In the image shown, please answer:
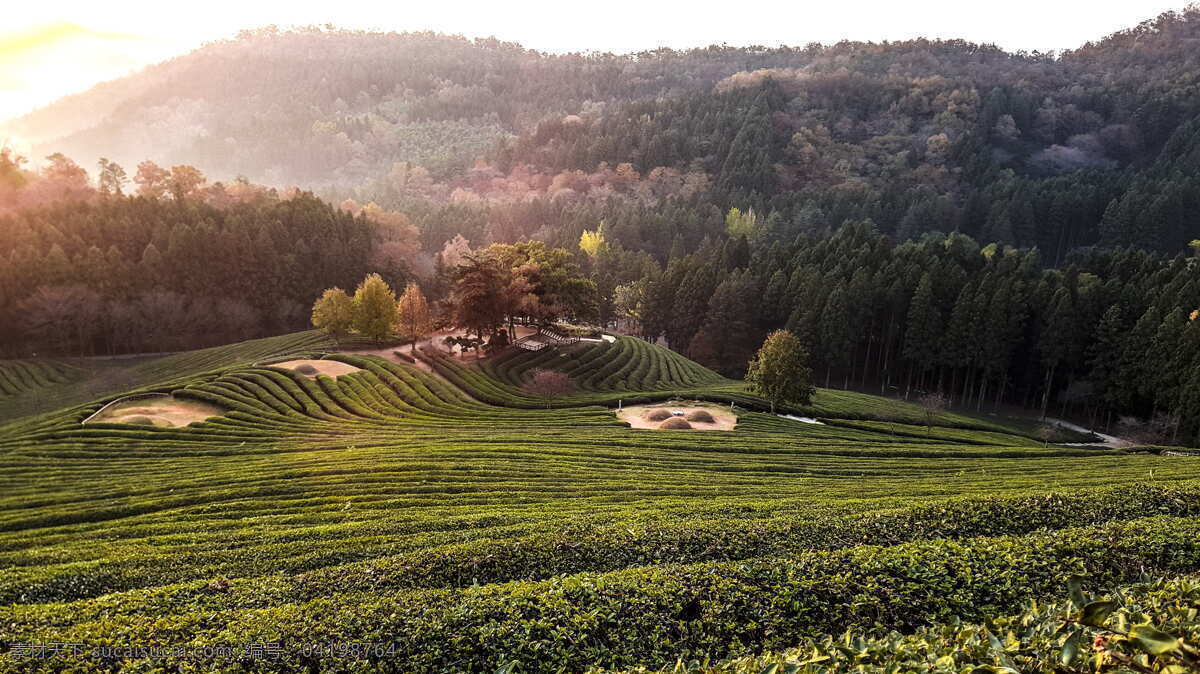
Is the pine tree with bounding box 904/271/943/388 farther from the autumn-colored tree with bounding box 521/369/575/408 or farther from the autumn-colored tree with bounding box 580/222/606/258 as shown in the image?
the autumn-colored tree with bounding box 580/222/606/258

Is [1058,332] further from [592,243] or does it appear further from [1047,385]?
[592,243]

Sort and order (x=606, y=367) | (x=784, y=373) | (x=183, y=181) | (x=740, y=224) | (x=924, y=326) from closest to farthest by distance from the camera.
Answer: (x=784, y=373) < (x=606, y=367) < (x=924, y=326) < (x=183, y=181) < (x=740, y=224)

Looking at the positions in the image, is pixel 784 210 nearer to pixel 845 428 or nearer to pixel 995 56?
pixel 845 428

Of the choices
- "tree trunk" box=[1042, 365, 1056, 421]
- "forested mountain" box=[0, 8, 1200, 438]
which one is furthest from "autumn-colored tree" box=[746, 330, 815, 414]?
"tree trunk" box=[1042, 365, 1056, 421]

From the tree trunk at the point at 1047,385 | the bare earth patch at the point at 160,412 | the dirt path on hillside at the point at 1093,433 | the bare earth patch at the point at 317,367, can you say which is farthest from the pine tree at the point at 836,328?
the bare earth patch at the point at 160,412

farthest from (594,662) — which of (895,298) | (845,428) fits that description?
(895,298)

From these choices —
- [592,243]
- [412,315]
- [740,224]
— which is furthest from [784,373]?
[740,224]

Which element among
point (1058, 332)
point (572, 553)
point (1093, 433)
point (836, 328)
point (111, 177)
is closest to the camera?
point (572, 553)
